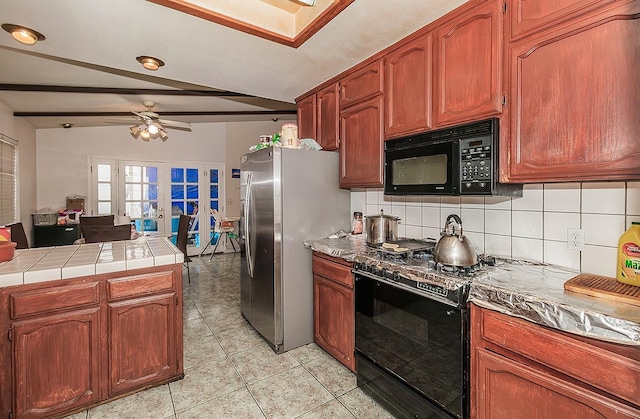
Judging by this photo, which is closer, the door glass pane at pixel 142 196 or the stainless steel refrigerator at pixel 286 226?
the stainless steel refrigerator at pixel 286 226

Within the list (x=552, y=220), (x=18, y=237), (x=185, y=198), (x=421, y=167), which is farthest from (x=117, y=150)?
(x=552, y=220)

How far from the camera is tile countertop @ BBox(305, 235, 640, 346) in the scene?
37.5 inches

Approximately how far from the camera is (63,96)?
346 cm

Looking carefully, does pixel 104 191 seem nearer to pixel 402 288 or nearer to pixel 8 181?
pixel 8 181

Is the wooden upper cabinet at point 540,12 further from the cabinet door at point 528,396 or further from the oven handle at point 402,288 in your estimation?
the cabinet door at point 528,396

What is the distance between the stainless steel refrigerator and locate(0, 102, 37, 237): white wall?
3605mm

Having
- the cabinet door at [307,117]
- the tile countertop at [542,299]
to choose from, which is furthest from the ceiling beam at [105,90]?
the tile countertop at [542,299]

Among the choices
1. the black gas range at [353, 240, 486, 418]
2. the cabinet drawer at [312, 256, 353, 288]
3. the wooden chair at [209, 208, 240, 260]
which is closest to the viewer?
the black gas range at [353, 240, 486, 418]

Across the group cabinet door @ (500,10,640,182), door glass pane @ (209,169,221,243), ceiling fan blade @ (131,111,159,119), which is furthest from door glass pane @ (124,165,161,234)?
cabinet door @ (500,10,640,182)

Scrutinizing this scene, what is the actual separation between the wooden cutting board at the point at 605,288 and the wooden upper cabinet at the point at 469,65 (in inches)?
33.8

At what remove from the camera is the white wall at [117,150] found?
4.95 meters

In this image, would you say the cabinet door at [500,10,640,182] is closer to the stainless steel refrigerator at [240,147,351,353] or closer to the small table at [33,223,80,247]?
the stainless steel refrigerator at [240,147,351,353]

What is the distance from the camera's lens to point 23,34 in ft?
5.92

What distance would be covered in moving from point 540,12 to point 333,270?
1.85m
